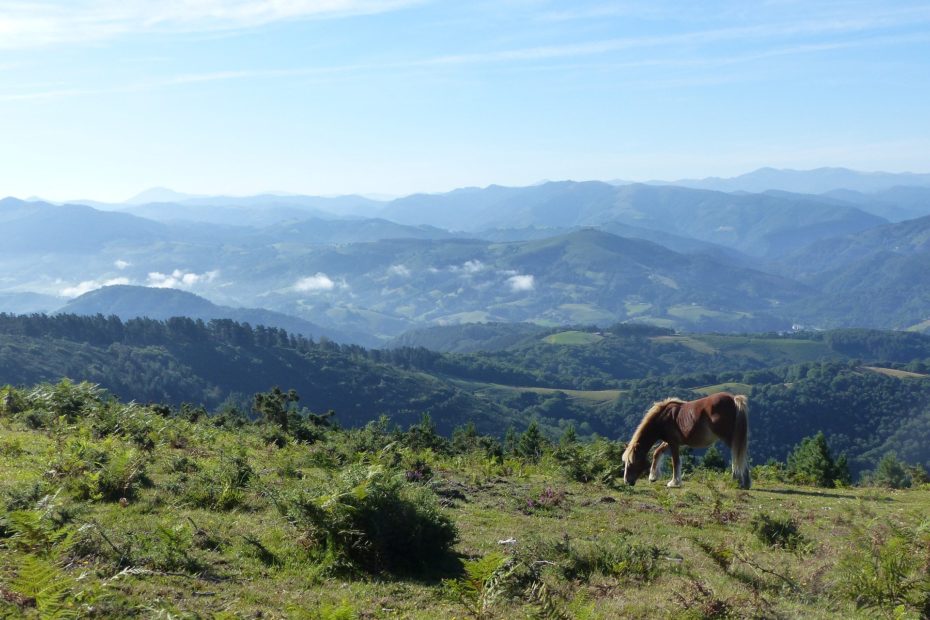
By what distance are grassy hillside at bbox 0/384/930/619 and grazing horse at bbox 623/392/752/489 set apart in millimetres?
1947

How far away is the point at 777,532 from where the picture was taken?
35.6 ft

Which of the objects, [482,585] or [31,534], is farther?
[31,534]

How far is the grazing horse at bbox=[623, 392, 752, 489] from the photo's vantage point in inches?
644

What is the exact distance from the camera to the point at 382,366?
645 feet

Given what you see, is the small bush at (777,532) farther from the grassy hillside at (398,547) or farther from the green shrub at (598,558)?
the green shrub at (598,558)

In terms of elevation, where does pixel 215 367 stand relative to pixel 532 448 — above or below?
below

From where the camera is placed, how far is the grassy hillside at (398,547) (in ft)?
23.9

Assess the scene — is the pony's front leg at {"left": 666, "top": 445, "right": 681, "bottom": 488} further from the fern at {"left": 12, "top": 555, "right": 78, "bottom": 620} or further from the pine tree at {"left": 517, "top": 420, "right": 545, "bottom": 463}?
the fern at {"left": 12, "top": 555, "right": 78, "bottom": 620}

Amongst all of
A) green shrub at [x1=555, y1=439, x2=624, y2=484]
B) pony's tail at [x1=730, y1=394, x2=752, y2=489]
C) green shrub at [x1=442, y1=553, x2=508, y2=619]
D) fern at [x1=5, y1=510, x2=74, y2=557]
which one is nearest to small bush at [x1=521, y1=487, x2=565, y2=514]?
green shrub at [x1=555, y1=439, x2=624, y2=484]

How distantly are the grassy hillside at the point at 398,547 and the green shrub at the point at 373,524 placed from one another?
24 mm

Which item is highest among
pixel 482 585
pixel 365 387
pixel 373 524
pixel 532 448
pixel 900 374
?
pixel 482 585

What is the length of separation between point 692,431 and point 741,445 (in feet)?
3.88

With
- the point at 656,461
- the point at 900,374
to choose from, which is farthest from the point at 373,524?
the point at 900,374

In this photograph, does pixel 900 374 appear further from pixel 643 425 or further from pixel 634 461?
pixel 634 461
